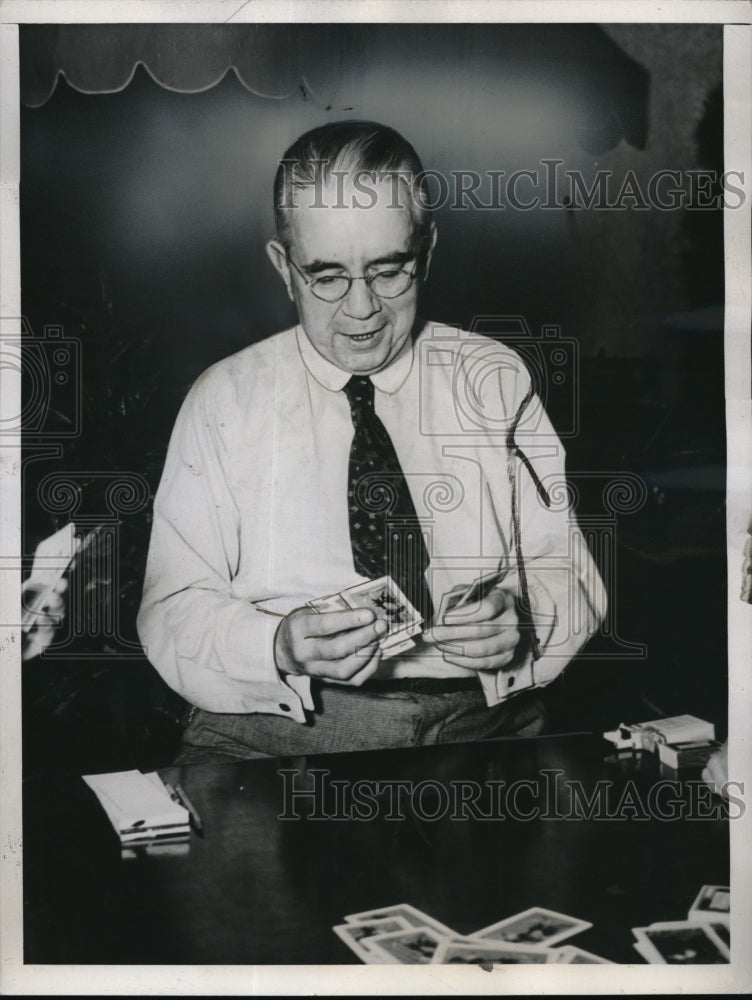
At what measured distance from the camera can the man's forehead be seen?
9.53ft

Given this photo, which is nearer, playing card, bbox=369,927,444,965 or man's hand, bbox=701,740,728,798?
playing card, bbox=369,927,444,965

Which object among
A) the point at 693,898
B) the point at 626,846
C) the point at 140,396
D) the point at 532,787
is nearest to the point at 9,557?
the point at 140,396

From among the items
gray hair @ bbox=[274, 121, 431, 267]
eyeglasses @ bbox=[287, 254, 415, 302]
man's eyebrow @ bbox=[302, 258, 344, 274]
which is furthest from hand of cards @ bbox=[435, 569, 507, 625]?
gray hair @ bbox=[274, 121, 431, 267]

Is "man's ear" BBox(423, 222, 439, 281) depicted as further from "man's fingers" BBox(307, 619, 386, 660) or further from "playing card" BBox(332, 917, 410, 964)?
"playing card" BBox(332, 917, 410, 964)

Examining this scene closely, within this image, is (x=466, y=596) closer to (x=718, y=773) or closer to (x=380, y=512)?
(x=380, y=512)

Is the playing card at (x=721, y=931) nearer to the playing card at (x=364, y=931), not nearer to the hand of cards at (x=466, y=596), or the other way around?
the playing card at (x=364, y=931)

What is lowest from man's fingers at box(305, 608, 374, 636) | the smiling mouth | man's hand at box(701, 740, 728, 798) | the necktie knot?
man's hand at box(701, 740, 728, 798)

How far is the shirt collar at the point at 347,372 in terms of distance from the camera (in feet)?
9.70

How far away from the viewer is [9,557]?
297 centimetres

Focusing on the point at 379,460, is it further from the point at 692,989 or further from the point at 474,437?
the point at 692,989

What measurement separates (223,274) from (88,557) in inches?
34.8

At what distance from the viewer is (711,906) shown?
2.97 metres

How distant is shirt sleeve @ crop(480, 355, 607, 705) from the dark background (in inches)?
2.2

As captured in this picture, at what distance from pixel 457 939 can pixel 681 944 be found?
0.64 metres
